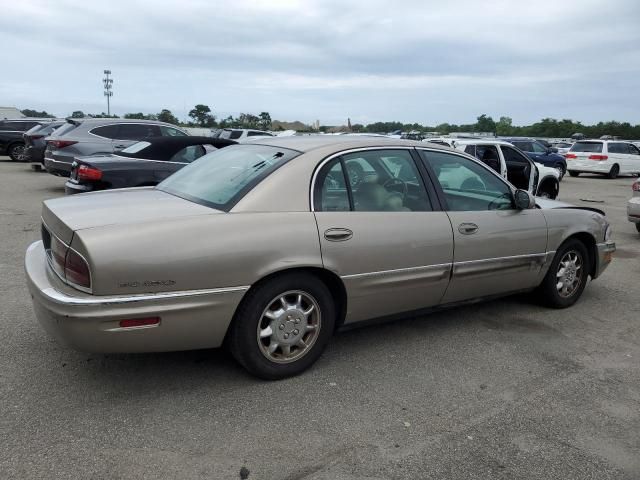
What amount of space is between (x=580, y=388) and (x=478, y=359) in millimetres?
690

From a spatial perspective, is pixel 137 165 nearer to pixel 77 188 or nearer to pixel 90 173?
pixel 90 173

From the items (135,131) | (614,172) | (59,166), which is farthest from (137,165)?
(614,172)

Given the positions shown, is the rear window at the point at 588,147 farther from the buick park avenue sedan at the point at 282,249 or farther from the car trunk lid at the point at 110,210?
the car trunk lid at the point at 110,210

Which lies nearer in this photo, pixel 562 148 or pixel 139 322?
pixel 139 322

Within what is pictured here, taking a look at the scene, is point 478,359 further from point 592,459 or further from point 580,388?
point 592,459

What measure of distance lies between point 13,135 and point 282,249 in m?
23.1

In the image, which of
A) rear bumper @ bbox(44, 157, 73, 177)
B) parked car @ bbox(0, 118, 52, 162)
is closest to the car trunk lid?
rear bumper @ bbox(44, 157, 73, 177)

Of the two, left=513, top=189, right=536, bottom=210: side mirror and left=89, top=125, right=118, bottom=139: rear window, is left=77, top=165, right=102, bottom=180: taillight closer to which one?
left=89, top=125, right=118, bottom=139: rear window

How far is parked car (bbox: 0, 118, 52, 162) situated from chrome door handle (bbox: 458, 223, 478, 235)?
2215cm

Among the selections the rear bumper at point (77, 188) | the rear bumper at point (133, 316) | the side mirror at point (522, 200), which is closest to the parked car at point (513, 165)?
the side mirror at point (522, 200)

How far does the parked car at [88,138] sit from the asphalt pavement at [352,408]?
303 inches

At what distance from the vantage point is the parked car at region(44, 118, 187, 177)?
37.9 ft

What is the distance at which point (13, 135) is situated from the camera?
22375mm

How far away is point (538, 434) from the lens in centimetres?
302
